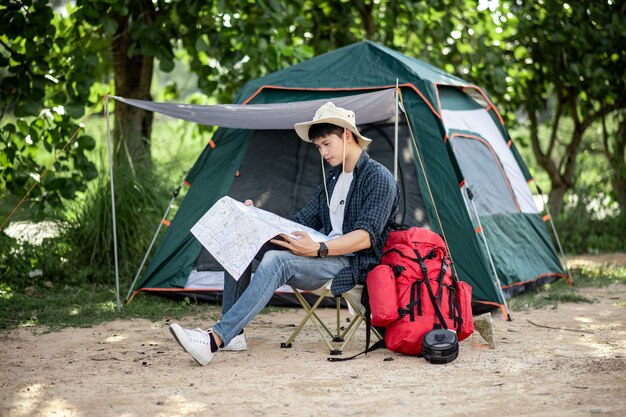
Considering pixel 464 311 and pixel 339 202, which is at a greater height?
pixel 339 202

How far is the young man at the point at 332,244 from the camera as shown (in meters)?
4.04

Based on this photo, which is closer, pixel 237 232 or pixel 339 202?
pixel 237 232

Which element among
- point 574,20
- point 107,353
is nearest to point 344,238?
point 107,353

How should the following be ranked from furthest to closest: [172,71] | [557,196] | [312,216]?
[557,196]
[172,71]
[312,216]

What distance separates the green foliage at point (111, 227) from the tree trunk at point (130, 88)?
0.74 meters

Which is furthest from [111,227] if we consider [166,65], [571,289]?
[571,289]

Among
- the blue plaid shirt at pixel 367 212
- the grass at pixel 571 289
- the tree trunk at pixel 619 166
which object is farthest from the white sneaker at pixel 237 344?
the tree trunk at pixel 619 166

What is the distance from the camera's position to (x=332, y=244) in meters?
4.19

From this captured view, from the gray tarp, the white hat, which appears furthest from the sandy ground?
the gray tarp

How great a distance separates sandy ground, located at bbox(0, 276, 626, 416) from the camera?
338 cm

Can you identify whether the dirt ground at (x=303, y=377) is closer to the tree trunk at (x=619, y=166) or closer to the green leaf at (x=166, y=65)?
the green leaf at (x=166, y=65)

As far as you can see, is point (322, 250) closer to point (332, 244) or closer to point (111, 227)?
point (332, 244)

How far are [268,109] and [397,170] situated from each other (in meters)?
1.09

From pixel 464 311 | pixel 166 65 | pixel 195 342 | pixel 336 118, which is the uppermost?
pixel 166 65
